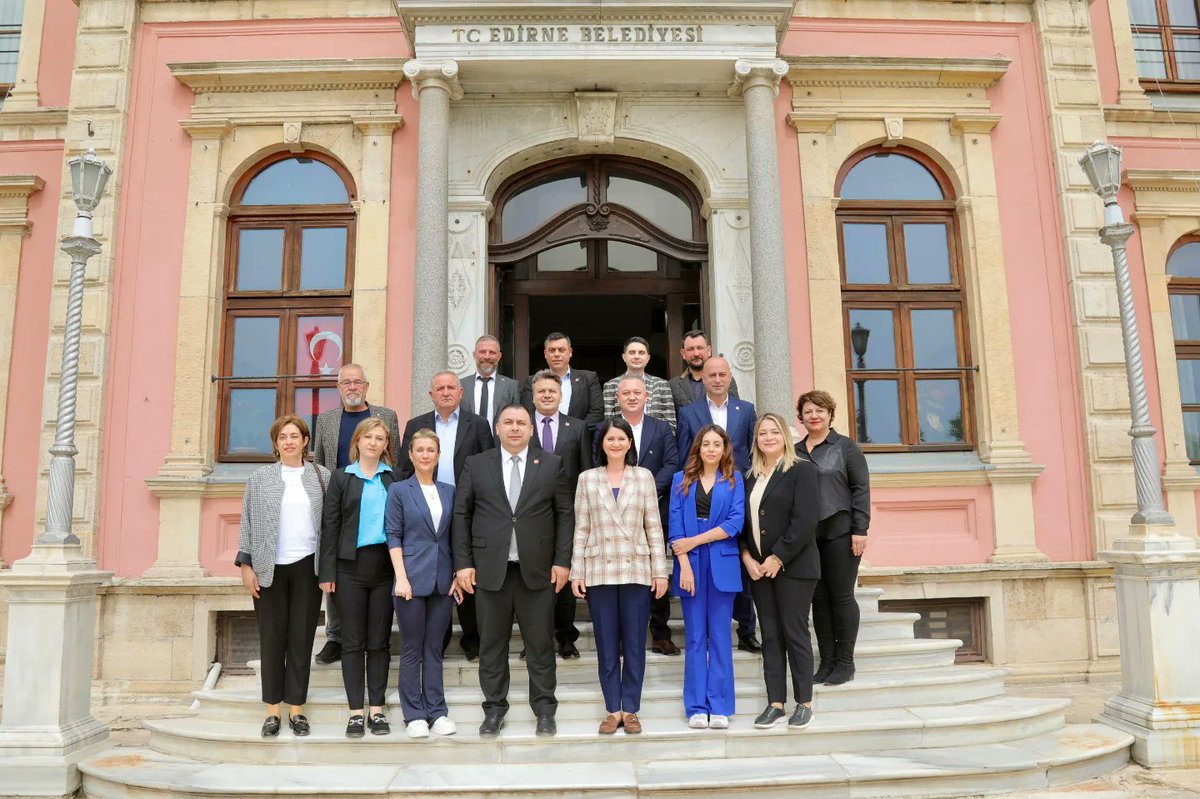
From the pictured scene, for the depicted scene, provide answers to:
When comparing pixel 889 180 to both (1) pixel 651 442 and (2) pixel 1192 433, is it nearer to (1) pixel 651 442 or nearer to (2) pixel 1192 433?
(2) pixel 1192 433

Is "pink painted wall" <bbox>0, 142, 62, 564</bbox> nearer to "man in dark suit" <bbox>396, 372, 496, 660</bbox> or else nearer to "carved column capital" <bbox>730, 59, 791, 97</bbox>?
"man in dark suit" <bbox>396, 372, 496, 660</bbox>

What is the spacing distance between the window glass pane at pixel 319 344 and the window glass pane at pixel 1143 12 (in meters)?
9.73

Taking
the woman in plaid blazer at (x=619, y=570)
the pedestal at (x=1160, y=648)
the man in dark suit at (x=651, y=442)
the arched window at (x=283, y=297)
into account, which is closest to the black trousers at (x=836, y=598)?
the man in dark suit at (x=651, y=442)

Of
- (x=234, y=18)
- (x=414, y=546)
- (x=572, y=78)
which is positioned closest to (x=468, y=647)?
(x=414, y=546)

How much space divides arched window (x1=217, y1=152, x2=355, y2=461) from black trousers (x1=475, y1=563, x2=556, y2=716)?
4.44 metres

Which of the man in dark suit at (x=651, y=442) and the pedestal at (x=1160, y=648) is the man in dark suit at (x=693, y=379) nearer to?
the man in dark suit at (x=651, y=442)

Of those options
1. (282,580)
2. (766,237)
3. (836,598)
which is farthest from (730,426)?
(282,580)

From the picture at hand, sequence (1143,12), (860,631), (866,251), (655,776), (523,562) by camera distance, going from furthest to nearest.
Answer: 1. (1143,12)
2. (866,251)
3. (860,631)
4. (523,562)
5. (655,776)

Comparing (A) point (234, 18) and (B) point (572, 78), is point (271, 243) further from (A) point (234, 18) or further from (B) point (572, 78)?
(B) point (572, 78)

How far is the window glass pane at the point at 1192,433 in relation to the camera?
991 cm

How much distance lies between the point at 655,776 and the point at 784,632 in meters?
1.16

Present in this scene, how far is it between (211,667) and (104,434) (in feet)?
8.28

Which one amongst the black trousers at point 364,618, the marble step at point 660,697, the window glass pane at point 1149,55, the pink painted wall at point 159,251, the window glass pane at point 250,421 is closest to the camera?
the black trousers at point 364,618

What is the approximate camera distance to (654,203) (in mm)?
9969
